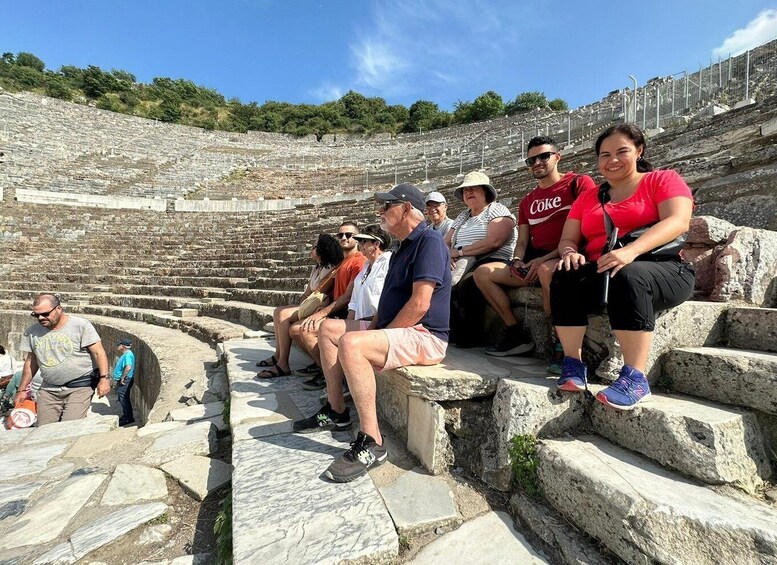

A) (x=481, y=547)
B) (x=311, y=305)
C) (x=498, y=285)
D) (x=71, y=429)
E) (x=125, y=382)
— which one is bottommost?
(x=125, y=382)

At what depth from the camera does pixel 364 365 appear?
1.85 meters

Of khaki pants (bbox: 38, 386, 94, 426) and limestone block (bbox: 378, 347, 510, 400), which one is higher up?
limestone block (bbox: 378, 347, 510, 400)

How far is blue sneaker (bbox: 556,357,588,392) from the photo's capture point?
1.65 meters

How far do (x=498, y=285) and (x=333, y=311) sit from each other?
147 cm

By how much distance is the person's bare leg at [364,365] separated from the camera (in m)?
1.83

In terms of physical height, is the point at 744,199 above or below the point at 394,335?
above

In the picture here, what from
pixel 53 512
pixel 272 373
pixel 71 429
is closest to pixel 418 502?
pixel 53 512

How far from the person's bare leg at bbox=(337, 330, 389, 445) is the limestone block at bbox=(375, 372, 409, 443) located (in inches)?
9.2

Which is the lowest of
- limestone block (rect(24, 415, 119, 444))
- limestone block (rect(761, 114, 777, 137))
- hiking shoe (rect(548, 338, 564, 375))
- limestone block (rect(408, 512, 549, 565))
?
limestone block (rect(24, 415, 119, 444))

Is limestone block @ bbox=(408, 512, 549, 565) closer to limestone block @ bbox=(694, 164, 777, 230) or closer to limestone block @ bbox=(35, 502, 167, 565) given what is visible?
limestone block @ bbox=(35, 502, 167, 565)

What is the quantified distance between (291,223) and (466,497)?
1219 cm

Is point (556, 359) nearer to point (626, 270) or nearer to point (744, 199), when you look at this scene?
point (626, 270)

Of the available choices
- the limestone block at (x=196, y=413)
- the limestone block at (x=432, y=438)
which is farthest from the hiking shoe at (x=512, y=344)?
the limestone block at (x=196, y=413)

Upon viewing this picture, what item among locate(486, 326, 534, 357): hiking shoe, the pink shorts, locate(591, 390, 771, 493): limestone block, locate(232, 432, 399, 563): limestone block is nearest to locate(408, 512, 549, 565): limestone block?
locate(232, 432, 399, 563): limestone block
